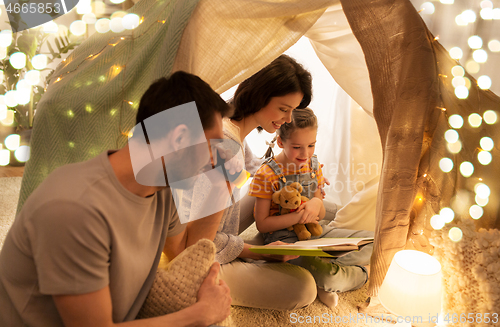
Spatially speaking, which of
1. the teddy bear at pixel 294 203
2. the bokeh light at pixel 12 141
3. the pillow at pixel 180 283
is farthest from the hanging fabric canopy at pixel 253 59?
the bokeh light at pixel 12 141

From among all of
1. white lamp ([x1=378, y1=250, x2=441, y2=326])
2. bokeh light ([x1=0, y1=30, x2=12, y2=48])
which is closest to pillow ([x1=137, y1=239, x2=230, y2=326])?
white lamp ([x1=378, y1=250, x2=441, y2=326])

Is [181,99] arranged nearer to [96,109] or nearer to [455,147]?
[96,109]

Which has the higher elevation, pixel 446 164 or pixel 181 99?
pixel 181 99

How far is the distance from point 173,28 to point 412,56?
747 millimetres

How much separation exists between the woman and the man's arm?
372 mm

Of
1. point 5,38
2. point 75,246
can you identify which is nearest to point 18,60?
point 5,38

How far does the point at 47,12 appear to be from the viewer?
8.88 feet

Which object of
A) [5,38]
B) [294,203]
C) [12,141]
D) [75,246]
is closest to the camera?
[75,246]

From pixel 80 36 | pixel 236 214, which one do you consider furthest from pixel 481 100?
pixel 80 36

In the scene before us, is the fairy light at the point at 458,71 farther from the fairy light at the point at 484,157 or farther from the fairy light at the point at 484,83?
the fairy light at the point at 484,157

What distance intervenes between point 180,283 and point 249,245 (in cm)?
54

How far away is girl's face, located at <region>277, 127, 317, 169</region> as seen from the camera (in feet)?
4.86

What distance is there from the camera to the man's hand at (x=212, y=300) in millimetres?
773

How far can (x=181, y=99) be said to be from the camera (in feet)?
2.31
